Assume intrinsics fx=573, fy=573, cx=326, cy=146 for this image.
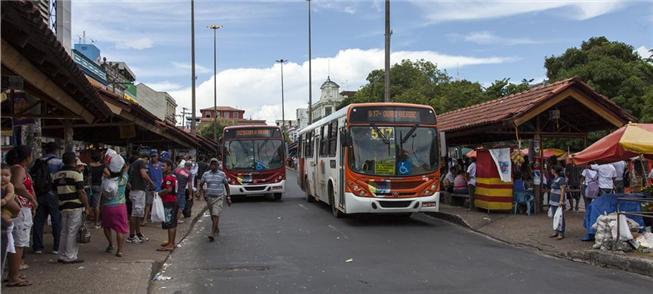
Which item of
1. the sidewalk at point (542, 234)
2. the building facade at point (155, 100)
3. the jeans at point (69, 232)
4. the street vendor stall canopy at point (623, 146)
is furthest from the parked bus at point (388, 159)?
the building facade at point (155, 100)

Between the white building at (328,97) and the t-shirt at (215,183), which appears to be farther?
the white building at (328,97)

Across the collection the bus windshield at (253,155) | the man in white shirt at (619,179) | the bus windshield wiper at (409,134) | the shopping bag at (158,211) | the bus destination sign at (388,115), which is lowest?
the shopping bag at (158,211)

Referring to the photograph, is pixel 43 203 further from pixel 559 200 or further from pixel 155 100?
pixel 155 100

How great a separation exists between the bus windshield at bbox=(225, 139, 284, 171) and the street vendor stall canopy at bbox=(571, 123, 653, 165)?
40.6 feet

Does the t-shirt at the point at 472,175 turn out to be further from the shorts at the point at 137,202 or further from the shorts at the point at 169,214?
the shorts at the point at 137,202

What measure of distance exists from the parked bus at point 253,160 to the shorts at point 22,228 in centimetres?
1408

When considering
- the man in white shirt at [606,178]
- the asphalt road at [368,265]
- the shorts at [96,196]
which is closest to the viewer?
the asphalt road at [368,265]

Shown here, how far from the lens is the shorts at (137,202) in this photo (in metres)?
10.6

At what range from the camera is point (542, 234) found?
12.3m

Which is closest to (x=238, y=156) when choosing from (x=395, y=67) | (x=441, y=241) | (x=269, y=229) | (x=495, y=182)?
(x=269, y=229)

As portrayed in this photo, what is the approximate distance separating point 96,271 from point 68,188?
1255mm

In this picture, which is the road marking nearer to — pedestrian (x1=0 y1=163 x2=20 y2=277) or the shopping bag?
the shopping bag

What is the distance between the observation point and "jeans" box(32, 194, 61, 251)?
29.0ft

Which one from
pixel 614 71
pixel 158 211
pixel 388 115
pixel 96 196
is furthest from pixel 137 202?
pixel 614 71
